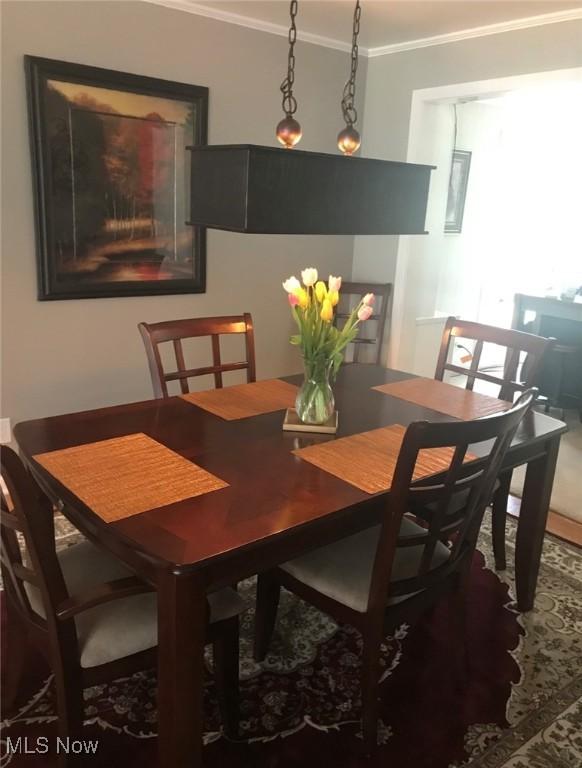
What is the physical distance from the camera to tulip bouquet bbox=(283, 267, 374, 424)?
75.9 inches

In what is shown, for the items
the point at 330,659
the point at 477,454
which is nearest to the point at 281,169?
the point at 477,454

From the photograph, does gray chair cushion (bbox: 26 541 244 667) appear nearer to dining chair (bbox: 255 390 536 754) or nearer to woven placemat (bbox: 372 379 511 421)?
dining chair (bbox: 255 390 536 754)

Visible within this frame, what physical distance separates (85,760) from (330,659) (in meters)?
0.80

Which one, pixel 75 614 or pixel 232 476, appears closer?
pixel 75 614

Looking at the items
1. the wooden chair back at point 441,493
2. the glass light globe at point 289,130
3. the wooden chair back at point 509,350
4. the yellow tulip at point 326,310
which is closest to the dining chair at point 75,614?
the wooden chair back at point 441,493

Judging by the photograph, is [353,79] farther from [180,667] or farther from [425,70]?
[425,70]

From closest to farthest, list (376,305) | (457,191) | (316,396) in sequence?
(316,396) < (376,305) < (457,191)

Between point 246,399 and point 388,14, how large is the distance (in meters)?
2.23

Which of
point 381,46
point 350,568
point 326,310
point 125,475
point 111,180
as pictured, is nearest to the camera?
point 125,475

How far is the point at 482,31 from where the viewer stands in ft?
11.1

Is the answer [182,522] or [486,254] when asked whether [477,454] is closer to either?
[182,522]

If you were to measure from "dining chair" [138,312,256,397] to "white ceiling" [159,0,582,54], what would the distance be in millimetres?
1705

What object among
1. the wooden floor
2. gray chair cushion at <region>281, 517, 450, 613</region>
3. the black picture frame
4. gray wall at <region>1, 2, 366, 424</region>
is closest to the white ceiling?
gray wall at <region>1, 2, 366, 424</region>

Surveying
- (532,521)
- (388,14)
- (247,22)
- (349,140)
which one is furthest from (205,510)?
(247,22)
